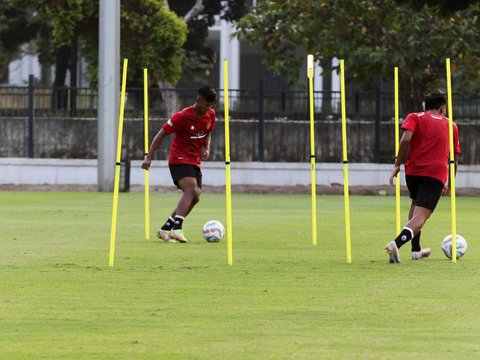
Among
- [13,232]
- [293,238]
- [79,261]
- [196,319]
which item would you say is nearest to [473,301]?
[196,319]

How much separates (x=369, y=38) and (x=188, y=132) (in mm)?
19586

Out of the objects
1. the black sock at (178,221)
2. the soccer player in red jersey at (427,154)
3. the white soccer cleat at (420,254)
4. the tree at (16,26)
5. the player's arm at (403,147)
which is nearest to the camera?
the player's arm at (403,147)

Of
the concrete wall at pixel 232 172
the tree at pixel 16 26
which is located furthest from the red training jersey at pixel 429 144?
the tree at pixel 16 26

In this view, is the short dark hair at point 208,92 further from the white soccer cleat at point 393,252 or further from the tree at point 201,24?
the tree at point 201,24

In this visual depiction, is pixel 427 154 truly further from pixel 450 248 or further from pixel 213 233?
pixel 213 233

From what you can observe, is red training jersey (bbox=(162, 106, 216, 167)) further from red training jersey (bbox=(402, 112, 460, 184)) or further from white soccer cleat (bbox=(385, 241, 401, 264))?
white soccer cleat (bbox=(385, 241, 401, 264))

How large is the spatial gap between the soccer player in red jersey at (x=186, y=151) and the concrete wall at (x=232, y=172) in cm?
1788

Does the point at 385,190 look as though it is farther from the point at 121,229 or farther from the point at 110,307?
the point at 110,307

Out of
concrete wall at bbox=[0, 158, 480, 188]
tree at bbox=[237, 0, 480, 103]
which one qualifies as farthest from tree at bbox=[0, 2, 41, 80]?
tree at bbox=[237, 0, 480, 103]

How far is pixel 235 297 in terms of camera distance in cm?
1252

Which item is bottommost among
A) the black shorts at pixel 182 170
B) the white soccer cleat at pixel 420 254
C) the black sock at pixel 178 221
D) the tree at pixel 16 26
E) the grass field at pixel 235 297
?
the grass field at pixel 235 297

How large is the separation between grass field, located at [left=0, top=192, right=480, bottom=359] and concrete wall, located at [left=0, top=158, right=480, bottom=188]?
14648mm

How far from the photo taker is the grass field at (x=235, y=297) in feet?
31.8

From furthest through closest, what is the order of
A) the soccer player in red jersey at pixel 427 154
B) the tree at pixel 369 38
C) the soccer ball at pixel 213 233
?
the tree at pixel 369 38 → the soccer ball at pixel 213 233 → the soccer player in red jersey at pixel 427 154
